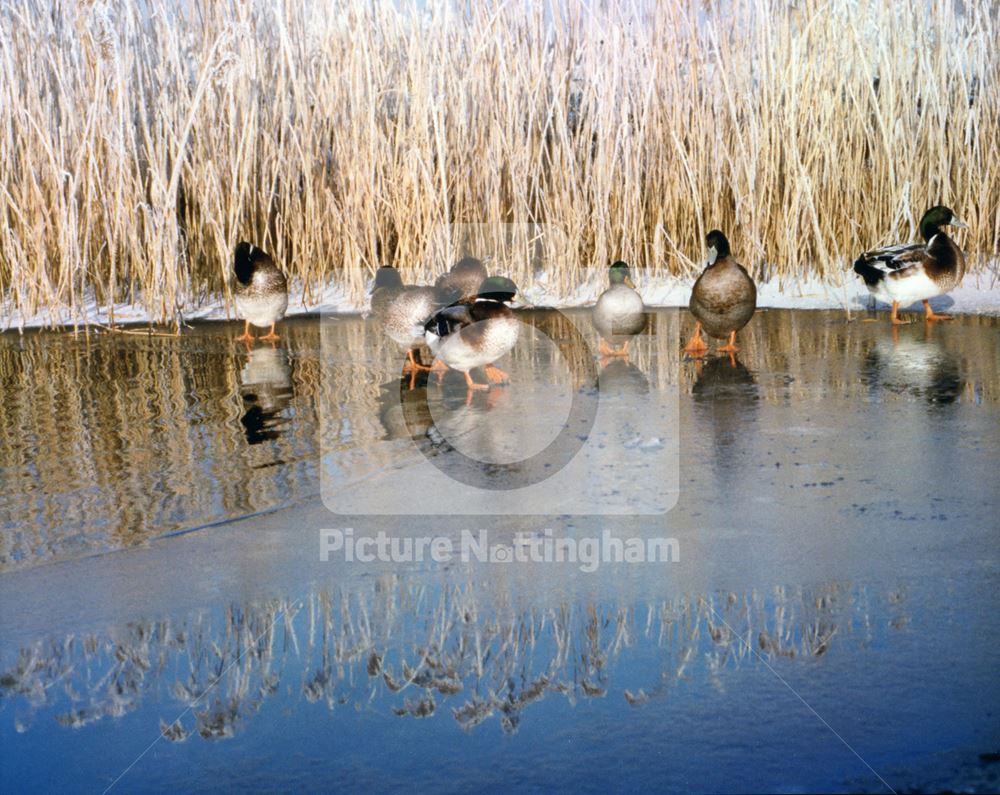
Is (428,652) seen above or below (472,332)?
below

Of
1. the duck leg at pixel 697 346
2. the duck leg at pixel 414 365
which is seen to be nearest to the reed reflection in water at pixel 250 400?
the duck leg at pixel 697 346

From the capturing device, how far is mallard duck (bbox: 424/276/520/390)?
5113mm

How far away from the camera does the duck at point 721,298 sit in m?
6.09

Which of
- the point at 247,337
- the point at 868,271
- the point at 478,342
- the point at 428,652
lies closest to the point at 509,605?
the point at 428,652

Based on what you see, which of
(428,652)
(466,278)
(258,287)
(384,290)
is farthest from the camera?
(258,287)

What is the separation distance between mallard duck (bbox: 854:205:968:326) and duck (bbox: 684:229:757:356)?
1.40 metres

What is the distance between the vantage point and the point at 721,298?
6.10 meters

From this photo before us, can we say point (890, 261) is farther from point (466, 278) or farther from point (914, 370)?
point (466, 278)

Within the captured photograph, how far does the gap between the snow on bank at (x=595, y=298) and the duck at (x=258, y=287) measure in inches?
46.3

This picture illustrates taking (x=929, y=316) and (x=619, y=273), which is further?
(x=929, y=316)

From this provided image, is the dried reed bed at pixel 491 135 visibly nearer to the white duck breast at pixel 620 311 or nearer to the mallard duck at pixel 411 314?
the white duck breast at pixel 620 311

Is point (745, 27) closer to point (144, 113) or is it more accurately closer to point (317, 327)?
point (317, 327)

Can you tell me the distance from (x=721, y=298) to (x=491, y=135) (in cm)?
282

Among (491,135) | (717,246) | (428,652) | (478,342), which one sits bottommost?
(428,652)
